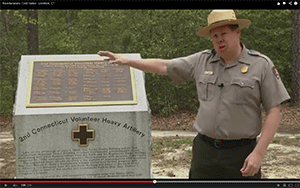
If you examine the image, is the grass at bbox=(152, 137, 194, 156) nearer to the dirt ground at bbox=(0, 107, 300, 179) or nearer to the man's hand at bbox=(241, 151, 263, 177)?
the dirt ground at bbox=(0, 107, 300, 179)

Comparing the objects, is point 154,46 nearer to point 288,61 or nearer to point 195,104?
point 195,104

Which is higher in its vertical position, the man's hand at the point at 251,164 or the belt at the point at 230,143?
the belt at the point at 230,143

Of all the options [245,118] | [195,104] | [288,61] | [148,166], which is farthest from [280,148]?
[288,61]

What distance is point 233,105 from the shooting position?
10.5ft

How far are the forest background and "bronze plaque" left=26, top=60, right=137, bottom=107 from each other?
9.30 metres

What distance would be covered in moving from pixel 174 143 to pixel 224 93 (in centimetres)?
575

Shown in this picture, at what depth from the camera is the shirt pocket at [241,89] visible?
10.4 feet

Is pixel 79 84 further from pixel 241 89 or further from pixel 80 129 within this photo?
pixel 241 89

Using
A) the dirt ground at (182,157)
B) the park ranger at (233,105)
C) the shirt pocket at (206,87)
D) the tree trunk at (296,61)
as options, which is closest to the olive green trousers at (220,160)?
the park ranger at (233,105)

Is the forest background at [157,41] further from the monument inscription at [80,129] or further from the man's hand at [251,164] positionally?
the man's hand at [251,164]

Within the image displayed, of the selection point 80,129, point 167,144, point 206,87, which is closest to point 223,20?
point 206,87

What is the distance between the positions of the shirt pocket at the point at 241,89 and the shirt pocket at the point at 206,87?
178mm

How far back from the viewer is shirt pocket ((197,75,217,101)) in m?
3.34

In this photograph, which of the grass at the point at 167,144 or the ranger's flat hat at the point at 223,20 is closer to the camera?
the ranger's flat hat at the point at 223,20
